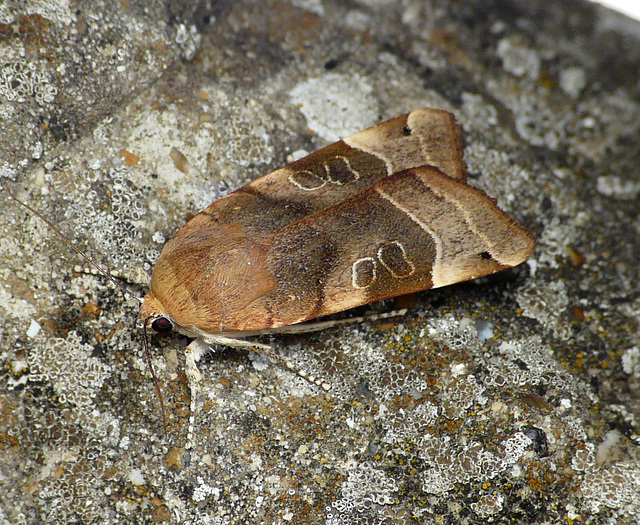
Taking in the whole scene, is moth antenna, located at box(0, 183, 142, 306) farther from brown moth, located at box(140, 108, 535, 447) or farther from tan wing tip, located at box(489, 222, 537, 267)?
Answer: tan wing tip, located at box(489, 222, 537, 267)

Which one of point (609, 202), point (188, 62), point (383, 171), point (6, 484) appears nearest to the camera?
point (6, 484)

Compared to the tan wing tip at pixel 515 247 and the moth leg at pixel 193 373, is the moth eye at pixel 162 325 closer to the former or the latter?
the moth leg at pixel 193 373

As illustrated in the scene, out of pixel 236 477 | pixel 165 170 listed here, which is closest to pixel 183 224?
pixel 165 170

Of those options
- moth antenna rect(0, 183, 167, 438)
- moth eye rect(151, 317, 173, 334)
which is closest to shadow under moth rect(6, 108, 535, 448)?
moth eye rect(151, 317, 173, 334)

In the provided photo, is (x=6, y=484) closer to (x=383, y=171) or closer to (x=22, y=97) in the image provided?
(x=22, y=97)

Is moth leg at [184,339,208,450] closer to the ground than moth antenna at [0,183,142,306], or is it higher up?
closer to the ground

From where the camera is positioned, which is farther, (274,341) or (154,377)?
(274,341)

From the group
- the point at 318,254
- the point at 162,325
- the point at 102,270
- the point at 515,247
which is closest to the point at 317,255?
the point at 318,254

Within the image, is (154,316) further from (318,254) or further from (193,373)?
(318,254)
